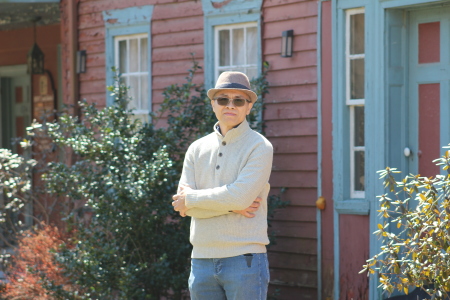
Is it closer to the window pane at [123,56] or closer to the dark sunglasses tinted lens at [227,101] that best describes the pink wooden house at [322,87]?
the window pane at [123,56]

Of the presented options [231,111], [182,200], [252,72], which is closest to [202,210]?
[182,200]

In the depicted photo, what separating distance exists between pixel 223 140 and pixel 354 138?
2716 mm

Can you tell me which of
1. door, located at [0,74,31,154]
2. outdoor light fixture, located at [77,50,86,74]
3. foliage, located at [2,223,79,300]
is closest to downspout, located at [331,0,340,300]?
foliage, located at [2,223,79,300]

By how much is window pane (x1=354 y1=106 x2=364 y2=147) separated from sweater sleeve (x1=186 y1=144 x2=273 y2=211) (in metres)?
2.65

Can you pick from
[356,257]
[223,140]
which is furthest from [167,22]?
[223,140]

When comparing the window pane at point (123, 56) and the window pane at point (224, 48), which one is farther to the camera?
the window pane at point (123, 56)

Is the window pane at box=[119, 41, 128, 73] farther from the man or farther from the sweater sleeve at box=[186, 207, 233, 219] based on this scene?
the sweater sleeve at box=[186, 207, 233, 219]

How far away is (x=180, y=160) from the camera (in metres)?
7.06

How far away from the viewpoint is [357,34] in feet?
22.5

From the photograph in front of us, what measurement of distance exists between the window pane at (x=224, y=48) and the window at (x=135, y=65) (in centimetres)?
118

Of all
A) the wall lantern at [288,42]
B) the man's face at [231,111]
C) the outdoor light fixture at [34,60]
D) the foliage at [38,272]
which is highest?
the outdoor light fixture at [34,60]

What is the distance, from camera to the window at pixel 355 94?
6828 mm

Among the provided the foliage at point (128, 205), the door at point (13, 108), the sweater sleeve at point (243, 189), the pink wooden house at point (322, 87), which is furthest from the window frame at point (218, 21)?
the door at point (13, 108)

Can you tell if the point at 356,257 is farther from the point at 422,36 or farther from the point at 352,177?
the point at 422,36
